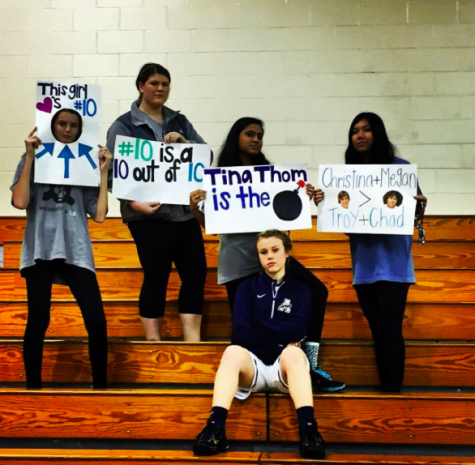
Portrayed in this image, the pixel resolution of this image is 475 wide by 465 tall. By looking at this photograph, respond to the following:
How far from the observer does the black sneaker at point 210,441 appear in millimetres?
1901

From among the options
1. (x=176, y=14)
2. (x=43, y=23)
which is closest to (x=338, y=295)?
(x=176, y=14)

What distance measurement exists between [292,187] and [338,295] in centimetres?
71

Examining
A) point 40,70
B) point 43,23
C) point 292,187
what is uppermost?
point 43,23

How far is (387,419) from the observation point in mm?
2115

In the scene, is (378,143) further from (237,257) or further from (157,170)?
(157,170)

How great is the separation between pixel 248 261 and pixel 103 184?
56 centimetres

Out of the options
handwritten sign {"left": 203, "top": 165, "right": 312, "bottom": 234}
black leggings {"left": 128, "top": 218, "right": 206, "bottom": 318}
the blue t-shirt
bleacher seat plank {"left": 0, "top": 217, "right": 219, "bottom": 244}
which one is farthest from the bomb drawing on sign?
bleacher seat plank {"left": 0, "top": 217, "right": 219, "bottom": 244}

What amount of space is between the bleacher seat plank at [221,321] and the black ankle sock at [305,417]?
81 centimetres

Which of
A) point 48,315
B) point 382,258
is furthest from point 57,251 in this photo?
point 382,258

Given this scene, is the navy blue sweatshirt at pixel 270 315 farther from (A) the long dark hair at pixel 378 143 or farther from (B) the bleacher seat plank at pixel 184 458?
(A) the long dark hair at pixel 378 143

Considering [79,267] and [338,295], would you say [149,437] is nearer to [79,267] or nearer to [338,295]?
[79,267]

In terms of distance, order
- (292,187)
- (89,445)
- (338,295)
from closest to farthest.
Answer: (89,445) < (292,187) < (338,295)

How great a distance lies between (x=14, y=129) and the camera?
4277 millimetres

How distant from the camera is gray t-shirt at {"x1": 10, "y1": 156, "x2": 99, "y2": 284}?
89.4 inches
